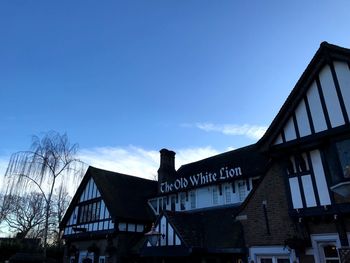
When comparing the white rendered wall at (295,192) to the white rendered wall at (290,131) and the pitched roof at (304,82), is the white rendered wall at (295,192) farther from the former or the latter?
the pitched roof at (304,82)

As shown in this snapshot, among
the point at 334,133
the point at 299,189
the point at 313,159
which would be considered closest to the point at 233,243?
the point at 299,189

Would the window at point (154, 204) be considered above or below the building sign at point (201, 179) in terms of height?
below

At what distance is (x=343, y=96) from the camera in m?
9.47

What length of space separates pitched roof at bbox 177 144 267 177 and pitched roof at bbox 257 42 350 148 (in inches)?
101

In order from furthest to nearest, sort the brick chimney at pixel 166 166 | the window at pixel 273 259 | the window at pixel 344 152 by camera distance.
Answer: the brick chimney at pixel 166 166, the window at pixel 273 259, the window at pixel 344 152

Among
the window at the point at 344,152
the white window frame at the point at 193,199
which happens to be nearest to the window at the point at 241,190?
the white window frame at the point at 193,199

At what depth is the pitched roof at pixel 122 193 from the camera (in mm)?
19703

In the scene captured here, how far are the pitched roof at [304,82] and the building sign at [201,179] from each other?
541 cm

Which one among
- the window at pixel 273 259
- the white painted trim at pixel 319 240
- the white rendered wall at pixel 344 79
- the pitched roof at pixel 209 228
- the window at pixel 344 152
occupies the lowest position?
the window at pixel 273 259

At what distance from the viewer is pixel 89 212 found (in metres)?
21.8

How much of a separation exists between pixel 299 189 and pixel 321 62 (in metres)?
4.71

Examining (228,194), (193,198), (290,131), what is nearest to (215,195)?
(228,194)

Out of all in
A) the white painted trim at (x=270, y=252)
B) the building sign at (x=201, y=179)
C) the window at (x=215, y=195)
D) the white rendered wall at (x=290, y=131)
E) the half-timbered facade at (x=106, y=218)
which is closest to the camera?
the white painted trim at (x=270, y=252)

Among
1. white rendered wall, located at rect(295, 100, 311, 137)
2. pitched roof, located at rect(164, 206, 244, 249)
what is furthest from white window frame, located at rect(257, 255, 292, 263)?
white rendered wall, located at rect(295, 100, 311, 137)
